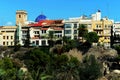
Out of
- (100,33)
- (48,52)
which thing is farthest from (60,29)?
(48,52)

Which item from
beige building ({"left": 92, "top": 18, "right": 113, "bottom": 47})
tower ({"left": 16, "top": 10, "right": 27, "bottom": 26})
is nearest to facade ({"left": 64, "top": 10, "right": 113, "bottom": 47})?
beige building ({"left": 92, "top": 18, "right": 113, "bottom": 47})

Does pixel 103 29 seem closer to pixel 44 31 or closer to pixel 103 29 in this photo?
pixel 103 29

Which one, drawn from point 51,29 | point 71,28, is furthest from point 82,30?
point 51,29

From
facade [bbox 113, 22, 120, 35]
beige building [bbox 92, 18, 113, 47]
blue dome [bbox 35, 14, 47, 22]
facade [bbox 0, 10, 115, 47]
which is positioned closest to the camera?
beige building [bbox 92, 18, 113, 47]

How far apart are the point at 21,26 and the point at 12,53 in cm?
1572

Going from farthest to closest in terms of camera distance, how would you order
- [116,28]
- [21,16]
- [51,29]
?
1. [21,16]
2. [116,28]
3. [51,29]

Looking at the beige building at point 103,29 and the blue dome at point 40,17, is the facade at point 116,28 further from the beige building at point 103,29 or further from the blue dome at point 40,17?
the blue dome at point 40,17

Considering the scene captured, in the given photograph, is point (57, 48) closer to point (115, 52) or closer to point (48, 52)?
point (48, 52)

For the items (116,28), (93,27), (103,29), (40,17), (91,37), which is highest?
(40,17)

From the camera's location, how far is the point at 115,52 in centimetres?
10850

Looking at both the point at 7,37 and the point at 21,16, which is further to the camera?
the point at 21,16

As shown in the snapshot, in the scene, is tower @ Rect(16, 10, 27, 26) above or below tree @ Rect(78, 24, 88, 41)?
above

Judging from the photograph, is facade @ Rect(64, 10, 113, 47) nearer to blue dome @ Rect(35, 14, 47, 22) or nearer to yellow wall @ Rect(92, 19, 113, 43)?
yellow wall @ Rect(92, 19, 113, 43)

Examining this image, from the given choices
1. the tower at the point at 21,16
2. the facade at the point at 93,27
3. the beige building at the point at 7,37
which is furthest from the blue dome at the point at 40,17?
the facade at the point at 93,27
